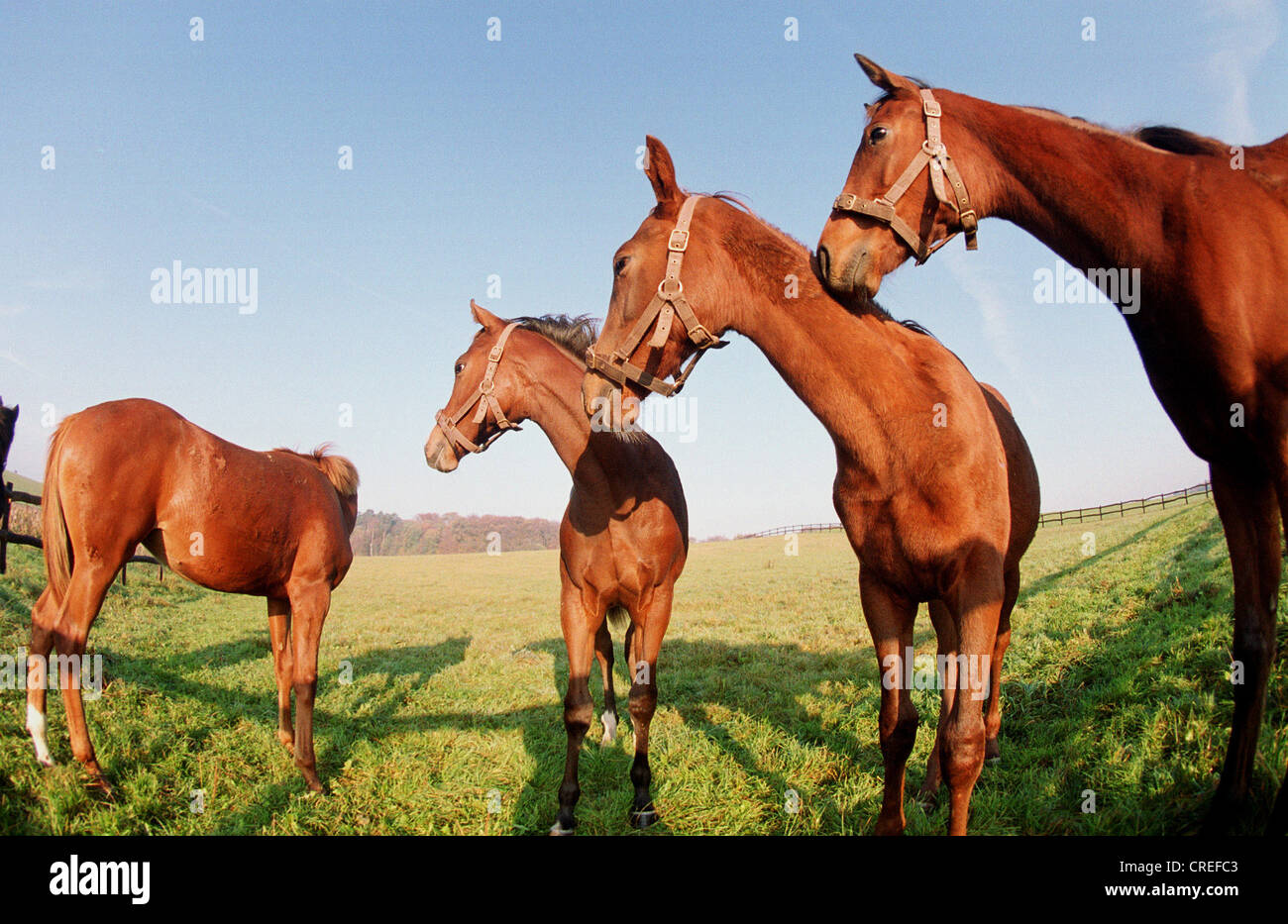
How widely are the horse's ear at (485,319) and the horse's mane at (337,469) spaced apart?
9.37ft

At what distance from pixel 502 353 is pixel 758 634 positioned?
27.4 feet

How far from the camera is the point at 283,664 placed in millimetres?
6301

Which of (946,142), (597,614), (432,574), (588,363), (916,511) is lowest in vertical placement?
(432,574)

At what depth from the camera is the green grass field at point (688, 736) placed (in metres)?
4.09

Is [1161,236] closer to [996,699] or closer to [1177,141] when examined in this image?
[1177,141]

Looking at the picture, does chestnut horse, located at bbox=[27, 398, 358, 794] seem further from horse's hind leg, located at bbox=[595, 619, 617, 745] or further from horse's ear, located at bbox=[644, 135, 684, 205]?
horse's ear, located at bbox=[644, 135, 684, 205]

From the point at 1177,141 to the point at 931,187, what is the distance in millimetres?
1098

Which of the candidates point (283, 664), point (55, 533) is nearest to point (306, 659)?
point (283, 664)

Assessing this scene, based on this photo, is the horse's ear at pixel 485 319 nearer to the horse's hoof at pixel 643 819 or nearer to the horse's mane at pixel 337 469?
the horse's mane at pixel 337 469

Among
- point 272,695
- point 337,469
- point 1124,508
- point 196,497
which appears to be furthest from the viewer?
point 1124,508

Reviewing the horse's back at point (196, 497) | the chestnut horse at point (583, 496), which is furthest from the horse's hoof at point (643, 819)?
the horse's back at point (196, 497)

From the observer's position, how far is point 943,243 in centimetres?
310
